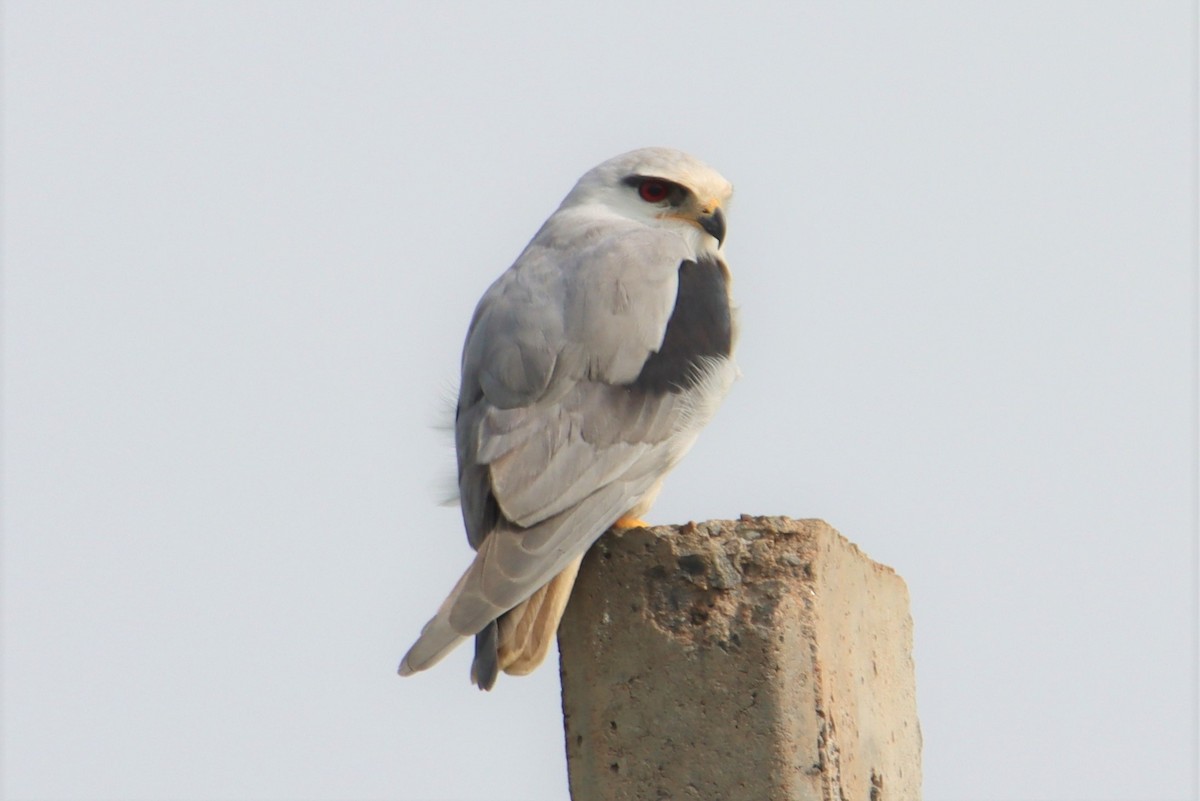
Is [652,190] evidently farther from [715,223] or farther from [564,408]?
[564,408]

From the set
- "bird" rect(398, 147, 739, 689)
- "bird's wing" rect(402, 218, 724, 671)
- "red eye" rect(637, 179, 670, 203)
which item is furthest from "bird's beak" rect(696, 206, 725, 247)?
"bird's wing" rect(402, 218, 724, 671)

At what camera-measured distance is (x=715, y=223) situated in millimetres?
6945

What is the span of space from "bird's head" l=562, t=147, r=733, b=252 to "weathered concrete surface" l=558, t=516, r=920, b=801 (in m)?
2.24

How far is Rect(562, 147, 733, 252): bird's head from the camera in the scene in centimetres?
697

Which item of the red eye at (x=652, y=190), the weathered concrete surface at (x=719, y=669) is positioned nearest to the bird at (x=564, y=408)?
the weathered concrete surface at (x=719, y=669)

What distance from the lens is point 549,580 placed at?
5.07 m

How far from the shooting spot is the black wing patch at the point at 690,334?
5.82 meters

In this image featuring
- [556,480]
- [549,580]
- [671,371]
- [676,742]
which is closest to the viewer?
[676,742]

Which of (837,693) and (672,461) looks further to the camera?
(672,461)

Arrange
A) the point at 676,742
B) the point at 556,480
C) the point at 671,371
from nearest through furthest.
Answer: the point at 676,742 → the point at 556,480 → the point at 671,371

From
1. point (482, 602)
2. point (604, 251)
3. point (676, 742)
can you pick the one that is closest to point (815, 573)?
point (676, 742)

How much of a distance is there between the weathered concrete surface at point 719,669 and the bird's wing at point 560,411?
0.27 metres

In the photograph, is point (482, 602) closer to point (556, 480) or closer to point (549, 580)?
point (549, 580)

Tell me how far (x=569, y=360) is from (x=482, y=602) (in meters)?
1.07
